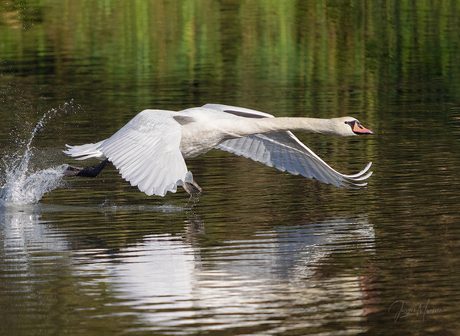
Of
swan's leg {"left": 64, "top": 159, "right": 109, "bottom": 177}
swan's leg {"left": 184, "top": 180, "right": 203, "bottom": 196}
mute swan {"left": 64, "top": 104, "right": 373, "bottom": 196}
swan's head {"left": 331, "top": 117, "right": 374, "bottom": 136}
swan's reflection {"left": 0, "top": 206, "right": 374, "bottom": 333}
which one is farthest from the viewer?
swan's leg {"left": 64, "top": 159, "right": 109, "bottom": 177}

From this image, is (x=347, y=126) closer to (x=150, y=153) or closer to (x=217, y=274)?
(x=150, y=153)

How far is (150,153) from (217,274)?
1.59m

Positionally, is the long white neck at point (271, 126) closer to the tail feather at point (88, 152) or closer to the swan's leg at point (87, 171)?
the tail feather at point (88, 152)

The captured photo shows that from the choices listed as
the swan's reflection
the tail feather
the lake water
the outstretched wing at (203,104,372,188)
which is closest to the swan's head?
the outstretched wing at (203,104,372,188)

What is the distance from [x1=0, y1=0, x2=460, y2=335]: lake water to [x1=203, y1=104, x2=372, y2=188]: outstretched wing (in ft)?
1.00

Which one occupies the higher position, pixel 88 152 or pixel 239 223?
pixel 88 152

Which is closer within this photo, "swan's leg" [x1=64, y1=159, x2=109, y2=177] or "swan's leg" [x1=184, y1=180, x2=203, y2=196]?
"swan's leg" [x1=184, y1=180, x2=203, y2=196]

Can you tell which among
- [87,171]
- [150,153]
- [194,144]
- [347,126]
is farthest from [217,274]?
[87,171]

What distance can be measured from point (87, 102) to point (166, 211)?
10.3m

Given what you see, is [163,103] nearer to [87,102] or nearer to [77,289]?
[87,102]

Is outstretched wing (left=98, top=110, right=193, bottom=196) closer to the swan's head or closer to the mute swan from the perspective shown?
the mute swan

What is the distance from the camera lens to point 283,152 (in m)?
10.7

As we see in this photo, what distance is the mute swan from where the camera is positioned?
7.72m

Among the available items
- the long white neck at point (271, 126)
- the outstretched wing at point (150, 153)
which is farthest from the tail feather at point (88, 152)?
the long white neck at point (271, 126)
